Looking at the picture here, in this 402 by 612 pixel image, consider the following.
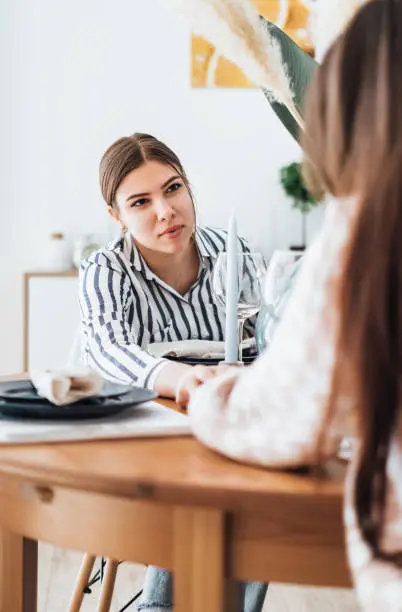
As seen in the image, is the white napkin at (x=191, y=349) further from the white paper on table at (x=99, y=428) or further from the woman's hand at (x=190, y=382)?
the white paper on table at (x=99, y=428)

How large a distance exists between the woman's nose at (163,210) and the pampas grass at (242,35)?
765 millimetres

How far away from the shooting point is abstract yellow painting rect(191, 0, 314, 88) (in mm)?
4582

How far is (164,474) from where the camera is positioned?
90 centimetres

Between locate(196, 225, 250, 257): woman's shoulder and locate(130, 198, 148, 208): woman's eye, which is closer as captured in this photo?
locate(130, 198, 148, 208): woman's eye

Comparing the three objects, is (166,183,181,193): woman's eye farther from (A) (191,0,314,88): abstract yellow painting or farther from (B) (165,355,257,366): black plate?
(A) (191,0,314,88): abstract yellow painting

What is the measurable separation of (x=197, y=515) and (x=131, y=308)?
114 cm

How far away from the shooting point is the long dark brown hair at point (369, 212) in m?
0.76

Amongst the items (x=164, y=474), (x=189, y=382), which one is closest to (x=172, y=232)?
(x=189, y=382)

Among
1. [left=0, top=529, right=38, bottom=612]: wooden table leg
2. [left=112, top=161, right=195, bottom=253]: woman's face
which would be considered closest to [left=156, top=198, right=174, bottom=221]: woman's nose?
[left=112, top=161, right=195, bottom=253]: woman's face

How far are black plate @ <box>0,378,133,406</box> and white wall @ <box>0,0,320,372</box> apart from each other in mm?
3370

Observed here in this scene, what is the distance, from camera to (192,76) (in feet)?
15.1

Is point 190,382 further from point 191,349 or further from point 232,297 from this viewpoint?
point 191,349

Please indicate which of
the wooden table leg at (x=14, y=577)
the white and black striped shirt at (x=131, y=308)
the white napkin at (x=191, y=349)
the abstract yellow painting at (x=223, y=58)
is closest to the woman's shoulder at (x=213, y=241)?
the white and black striped shirt at (x=131, y=308)

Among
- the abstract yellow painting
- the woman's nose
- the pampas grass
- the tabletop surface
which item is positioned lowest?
the tabletop surface
